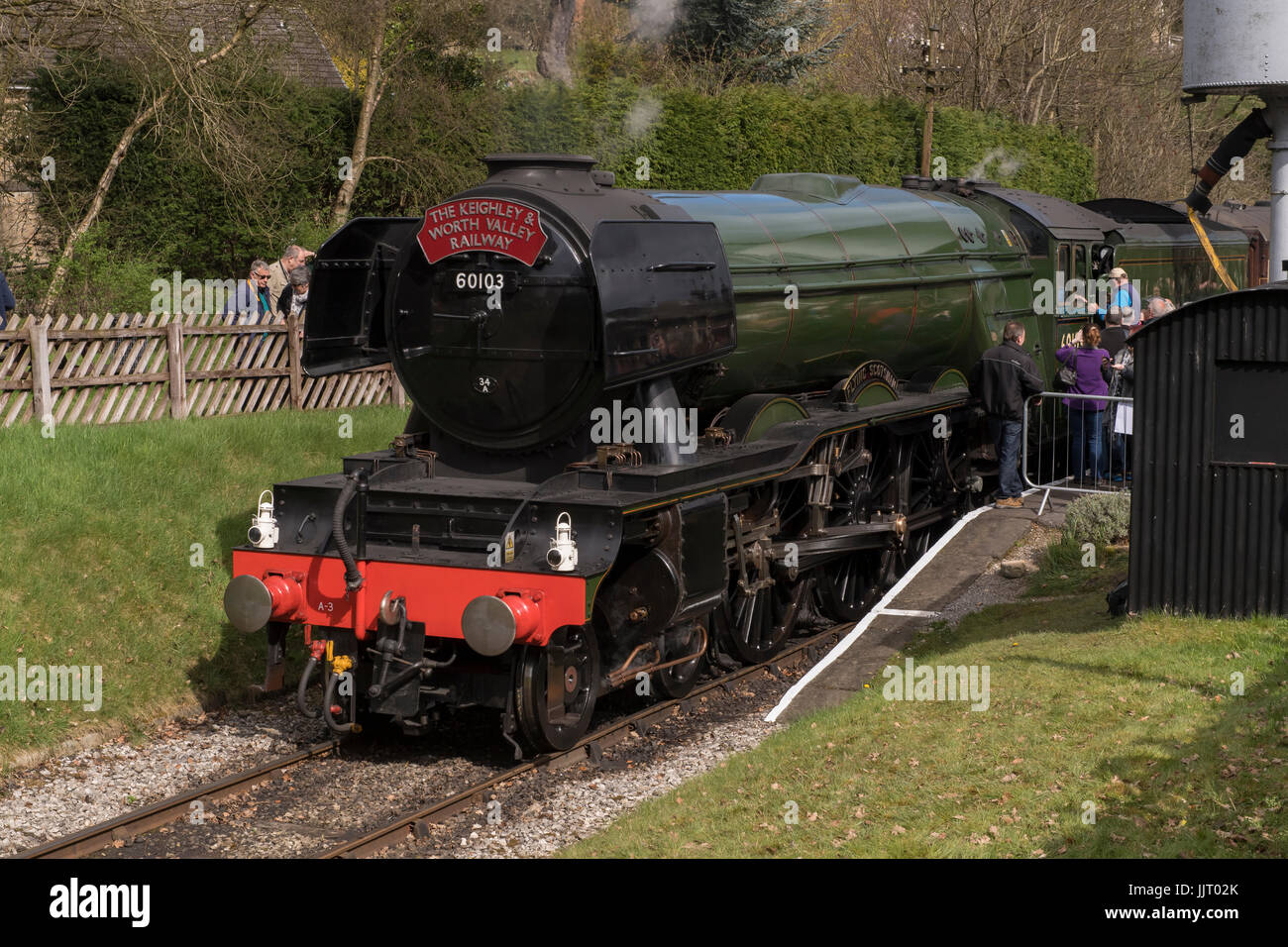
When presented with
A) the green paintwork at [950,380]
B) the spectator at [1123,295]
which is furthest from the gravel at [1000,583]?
the spectator at [1123,295]

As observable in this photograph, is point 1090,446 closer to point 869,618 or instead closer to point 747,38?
point 869,618

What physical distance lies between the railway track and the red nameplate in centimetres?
277

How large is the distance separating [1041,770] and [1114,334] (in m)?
7.95

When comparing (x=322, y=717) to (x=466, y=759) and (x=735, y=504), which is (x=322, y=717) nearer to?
(x=466, y=759)

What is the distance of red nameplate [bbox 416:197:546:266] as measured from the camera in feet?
26.6

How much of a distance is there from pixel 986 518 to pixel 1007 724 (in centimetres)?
480

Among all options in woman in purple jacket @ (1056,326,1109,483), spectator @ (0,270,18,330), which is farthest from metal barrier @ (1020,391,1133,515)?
spectator @ (0,270,18,330)

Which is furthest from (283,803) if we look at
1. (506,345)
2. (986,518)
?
(986,518)

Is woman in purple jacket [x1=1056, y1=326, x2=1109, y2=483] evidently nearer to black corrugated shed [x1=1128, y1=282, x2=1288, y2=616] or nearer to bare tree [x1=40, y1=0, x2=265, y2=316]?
black corrugated shed [x1=1128, y1=282, x2=1288, y2=616]

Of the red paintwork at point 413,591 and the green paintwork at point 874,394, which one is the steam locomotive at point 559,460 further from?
the green paintwork at point 874,394

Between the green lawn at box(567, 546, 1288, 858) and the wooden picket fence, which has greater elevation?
the wooden picket fence

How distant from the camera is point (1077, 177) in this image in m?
30.7
